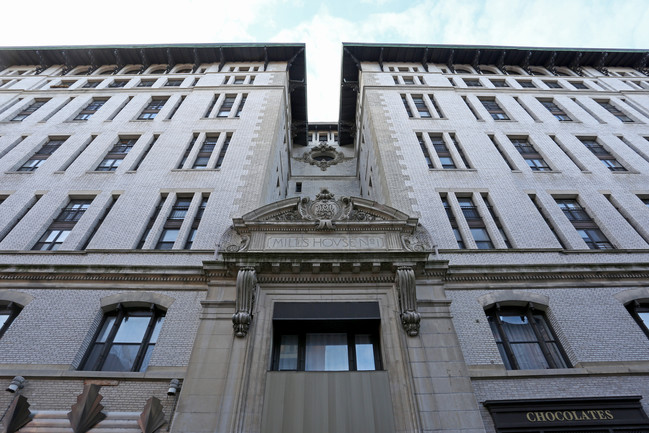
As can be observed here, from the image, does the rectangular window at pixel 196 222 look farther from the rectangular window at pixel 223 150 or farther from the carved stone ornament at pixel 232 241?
the rectangular window at pixel 223 150

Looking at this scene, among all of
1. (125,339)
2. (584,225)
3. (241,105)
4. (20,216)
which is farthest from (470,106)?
(20,216)

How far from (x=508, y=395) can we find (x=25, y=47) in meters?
47.1

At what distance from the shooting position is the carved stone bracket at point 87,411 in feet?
34.5

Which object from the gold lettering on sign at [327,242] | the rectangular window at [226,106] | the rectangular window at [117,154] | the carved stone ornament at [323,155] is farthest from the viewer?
the carved stone ornament at [323,155]

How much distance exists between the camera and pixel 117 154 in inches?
890

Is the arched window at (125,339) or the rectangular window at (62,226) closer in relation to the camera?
the arched window at (125,339)

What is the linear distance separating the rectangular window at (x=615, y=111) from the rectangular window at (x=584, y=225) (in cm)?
1363

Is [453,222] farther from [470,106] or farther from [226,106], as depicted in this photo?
[226,106]

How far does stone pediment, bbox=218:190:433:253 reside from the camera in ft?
50.6

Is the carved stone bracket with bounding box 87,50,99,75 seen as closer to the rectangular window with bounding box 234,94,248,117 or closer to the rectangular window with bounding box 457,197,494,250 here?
the rectangular window with bounding box 234,94,248,117

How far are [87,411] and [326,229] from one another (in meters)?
10.3

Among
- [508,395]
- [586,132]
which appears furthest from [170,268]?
[586,132]

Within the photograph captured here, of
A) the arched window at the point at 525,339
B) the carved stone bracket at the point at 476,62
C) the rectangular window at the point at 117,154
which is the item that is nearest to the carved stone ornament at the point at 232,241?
the rectangular window at the point at 117,154

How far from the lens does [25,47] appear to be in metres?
34.5
